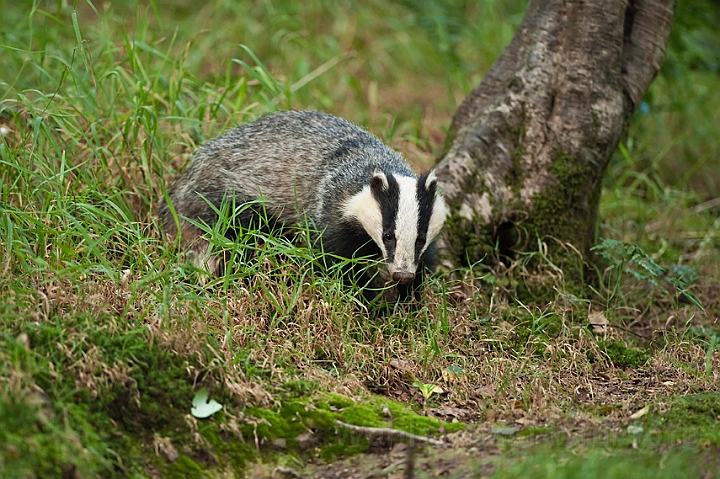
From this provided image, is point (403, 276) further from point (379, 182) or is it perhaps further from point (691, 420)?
point (691, 420)

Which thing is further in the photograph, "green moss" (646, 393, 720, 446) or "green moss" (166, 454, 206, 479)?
"green moss" (646, 393, 720, 446)

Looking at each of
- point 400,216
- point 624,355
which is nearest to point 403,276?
point 400,216

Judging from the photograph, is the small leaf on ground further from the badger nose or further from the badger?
the badger nose

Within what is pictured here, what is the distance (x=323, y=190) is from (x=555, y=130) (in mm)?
1612

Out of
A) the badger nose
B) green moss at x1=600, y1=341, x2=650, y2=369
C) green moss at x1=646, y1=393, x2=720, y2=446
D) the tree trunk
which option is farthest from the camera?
the tree trunk

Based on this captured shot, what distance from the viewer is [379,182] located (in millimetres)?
4523

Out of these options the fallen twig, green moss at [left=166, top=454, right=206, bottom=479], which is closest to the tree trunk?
the fallen twig

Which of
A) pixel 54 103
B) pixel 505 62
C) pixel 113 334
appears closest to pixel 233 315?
pixel 113 334

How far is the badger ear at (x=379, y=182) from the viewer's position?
4.50 meters

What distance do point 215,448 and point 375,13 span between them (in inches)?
291

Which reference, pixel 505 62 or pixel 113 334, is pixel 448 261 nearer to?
pixel 505 62

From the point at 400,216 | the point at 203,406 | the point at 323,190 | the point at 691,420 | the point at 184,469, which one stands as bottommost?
the point at 184,469

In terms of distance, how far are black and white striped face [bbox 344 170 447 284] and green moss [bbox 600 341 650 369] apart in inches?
44.7

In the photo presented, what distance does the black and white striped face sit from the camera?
4414mm
